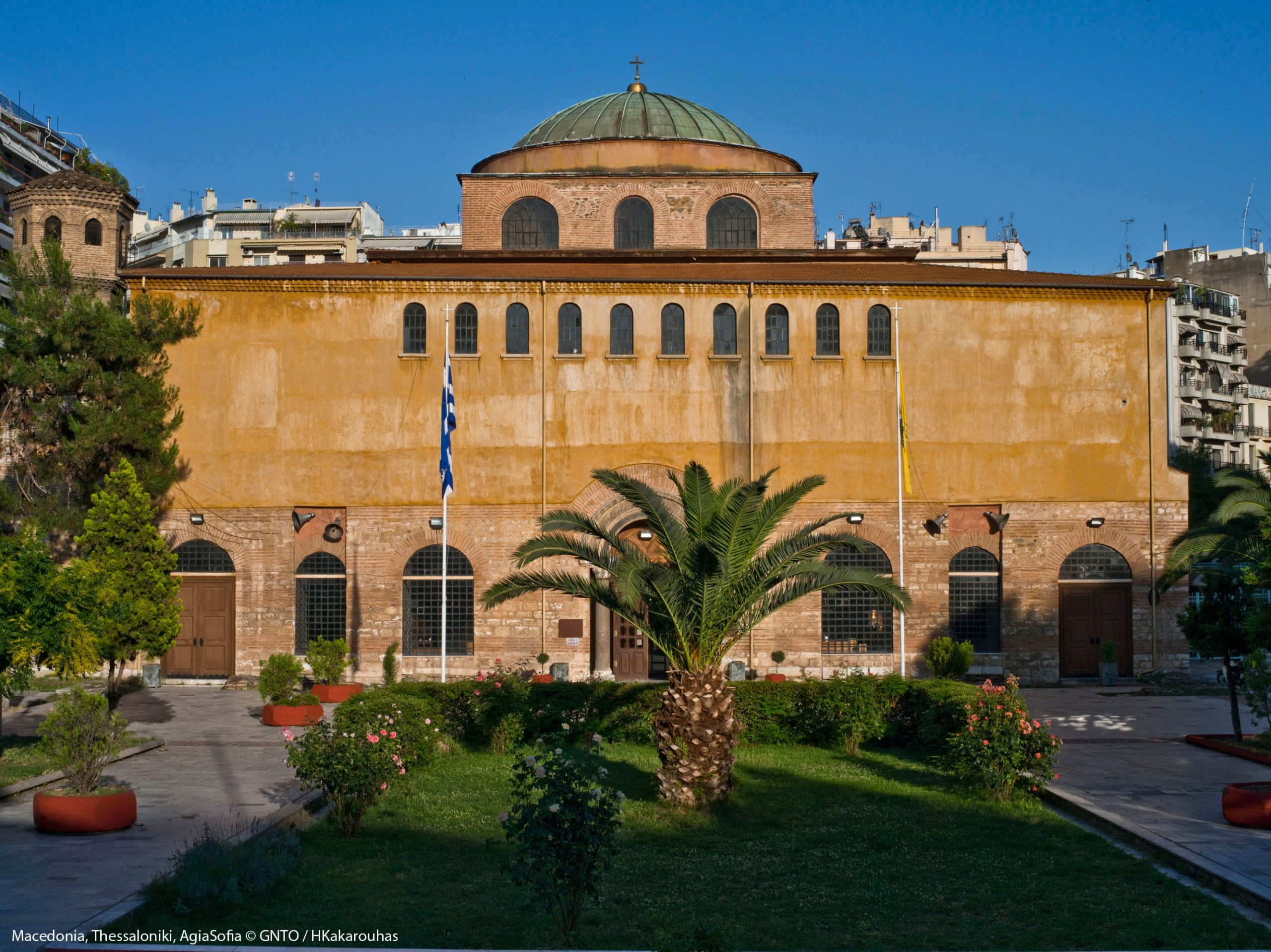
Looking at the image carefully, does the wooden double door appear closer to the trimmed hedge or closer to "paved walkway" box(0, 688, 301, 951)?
"paved walkway" box(0, 688, 301, 951)

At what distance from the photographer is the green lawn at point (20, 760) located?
1362 cm

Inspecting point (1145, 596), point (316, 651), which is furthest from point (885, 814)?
point (1145, 596)

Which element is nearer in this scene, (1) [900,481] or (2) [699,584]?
(2) [699,584]

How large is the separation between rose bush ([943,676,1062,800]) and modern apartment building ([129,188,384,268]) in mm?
51359

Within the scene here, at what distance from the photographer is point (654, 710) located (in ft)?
54.6

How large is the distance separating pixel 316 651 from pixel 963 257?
42.2 m

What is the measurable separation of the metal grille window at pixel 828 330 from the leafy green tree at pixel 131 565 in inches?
530

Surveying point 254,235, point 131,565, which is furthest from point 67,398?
point 254,235

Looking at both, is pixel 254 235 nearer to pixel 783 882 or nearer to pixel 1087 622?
pixel 1087 622

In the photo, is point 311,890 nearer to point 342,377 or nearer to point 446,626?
point 446,626

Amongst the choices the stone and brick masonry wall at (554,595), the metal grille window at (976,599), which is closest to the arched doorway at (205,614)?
the stone and brick masonry wall at (554,595)

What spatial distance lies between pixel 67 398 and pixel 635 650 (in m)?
12.4

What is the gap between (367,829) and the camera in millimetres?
11484

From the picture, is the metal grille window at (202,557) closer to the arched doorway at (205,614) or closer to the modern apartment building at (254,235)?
the arched doorway at (205,614)
